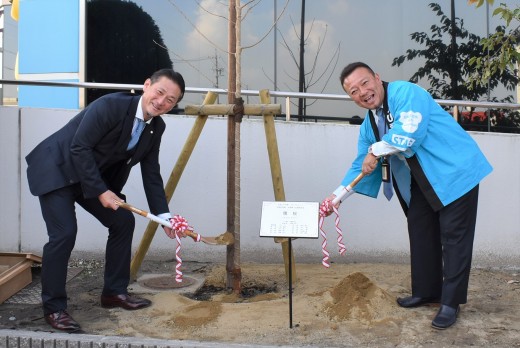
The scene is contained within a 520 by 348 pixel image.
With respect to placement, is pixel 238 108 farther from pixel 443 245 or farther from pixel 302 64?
pixel 302 64

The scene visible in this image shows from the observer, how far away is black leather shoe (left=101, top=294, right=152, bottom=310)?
14.5 ft

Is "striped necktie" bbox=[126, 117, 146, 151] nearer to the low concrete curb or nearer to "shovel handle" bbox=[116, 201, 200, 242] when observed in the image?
"shovel handle" bbox=[116, 201, 200, 242]

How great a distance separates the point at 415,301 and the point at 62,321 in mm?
2599

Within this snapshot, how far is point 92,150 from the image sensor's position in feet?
13.4

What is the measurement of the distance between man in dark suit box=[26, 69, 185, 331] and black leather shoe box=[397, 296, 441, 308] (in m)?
1.88

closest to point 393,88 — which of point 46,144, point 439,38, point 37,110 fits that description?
point 46,144

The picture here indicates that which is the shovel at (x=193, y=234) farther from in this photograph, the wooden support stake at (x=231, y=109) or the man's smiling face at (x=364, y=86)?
Answer: the man's smiling face at (x=364, y=86)

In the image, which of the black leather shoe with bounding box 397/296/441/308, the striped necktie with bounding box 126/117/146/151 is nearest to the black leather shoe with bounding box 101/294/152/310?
Answer: the striped necktie with bounding box 126/117/146/151

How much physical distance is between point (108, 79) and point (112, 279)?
369 cm

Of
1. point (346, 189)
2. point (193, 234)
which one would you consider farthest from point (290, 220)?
point (193, 234)

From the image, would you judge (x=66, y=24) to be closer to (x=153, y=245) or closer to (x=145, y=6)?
(x=145, y=6)

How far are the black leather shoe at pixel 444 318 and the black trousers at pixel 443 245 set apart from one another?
1.7 inches

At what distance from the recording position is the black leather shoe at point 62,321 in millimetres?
3887

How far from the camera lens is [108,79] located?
742 cm
